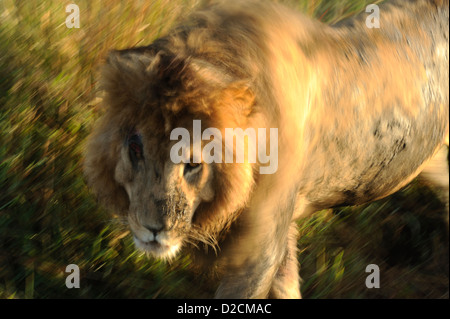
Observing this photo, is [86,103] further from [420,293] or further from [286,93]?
[420,293]

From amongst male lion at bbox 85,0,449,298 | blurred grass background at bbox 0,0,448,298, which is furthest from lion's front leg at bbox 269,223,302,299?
blurred grass background at bbox 0,0,448,298

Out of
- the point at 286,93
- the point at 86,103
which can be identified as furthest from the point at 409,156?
the point at 86,103

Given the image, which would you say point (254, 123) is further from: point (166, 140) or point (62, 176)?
point (62, 176)

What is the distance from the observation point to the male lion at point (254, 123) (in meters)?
2.39

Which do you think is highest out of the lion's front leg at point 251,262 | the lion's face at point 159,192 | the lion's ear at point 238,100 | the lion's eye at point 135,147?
the lion's ear at point 238,100

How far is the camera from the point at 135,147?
2.46 metres

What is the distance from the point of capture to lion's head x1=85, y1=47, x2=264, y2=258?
2.34m

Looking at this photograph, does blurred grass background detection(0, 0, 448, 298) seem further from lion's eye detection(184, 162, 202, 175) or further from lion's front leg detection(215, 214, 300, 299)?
lion's eye detection(184, 162, 202, 175)

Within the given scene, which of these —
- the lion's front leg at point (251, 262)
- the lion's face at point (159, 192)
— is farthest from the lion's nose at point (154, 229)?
the lion's front leg at point (251, 262)

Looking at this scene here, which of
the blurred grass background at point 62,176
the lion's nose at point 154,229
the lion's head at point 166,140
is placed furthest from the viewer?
the blurred grass background at point 62,176

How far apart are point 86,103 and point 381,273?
2.16 meters

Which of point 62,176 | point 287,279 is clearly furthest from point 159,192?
point 62,176

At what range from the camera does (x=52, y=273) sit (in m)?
3.51

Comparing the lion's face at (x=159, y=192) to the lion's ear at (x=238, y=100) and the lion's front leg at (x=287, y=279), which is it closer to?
the lion's ear at (x=238, y=100)
